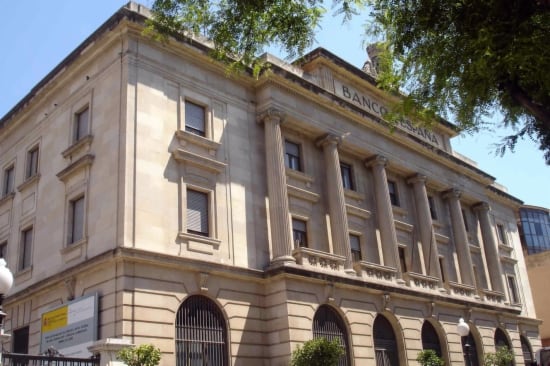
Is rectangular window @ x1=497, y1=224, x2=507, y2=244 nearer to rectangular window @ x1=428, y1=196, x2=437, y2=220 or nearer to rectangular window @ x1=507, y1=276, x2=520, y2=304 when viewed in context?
rectangular window @ x1=507, y1=276, x2=520, y2=304

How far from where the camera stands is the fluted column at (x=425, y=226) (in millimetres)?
32625

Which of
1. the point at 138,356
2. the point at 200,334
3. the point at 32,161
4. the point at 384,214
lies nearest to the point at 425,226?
the point at 384,214

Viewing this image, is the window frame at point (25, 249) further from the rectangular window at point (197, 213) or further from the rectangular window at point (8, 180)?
the rectangular window at point (197, 213)

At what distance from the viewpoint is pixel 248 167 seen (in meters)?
25.5

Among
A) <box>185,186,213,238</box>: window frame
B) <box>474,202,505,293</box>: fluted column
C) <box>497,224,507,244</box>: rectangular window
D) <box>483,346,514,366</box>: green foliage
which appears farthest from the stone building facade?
<box>497,224,507,244</box>: rectangular window

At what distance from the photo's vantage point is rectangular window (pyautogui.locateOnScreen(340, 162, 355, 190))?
99.8ft

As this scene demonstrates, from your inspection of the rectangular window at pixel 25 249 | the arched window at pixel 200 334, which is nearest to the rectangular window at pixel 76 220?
the rectangular window at pixel 25 249

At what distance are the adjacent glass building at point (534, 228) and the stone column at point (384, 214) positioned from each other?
151ft

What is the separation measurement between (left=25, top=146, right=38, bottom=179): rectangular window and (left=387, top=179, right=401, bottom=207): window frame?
18027mm

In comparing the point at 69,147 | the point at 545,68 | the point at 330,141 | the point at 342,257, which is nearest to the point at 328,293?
the point at 342,257

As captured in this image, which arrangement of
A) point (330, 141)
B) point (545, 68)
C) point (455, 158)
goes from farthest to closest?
1. point (455, 158)
2. point (330, 141)
3. point (545, 68)

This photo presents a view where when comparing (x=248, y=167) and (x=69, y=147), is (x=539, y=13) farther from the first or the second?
(x=69, y=147)

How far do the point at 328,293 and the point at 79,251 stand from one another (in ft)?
32.1

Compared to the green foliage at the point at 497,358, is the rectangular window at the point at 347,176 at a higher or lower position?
higher
